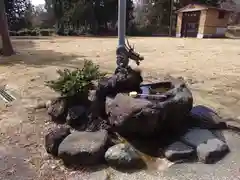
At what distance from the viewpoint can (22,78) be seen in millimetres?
6180

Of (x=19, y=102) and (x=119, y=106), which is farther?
(x=19, y=102)

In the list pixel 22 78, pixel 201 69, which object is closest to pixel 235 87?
pixel 201 69

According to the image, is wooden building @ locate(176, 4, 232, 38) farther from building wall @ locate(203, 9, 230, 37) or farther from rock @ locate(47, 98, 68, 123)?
rock @ locate(47, 98, 68, 123)

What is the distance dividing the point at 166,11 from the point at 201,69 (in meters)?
20.6

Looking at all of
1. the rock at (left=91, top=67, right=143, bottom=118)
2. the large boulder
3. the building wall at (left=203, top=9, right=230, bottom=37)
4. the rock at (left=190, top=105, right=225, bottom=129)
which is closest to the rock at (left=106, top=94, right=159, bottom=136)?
the large boulder

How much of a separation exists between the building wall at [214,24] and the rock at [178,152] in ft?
66.3

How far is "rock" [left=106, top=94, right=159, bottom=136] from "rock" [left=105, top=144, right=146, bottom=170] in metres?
0.25

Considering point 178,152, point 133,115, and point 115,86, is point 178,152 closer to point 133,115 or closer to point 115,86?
point 133,115

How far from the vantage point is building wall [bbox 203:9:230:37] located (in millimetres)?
21130

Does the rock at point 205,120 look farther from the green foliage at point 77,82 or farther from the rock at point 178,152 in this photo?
the green foliage at point 77,82

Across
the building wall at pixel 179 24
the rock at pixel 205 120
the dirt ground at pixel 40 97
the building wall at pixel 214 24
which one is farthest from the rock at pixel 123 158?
the building wall at pixel 179 24

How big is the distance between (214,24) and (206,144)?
68.3 ft

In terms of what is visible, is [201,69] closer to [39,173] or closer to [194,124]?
[194,124]

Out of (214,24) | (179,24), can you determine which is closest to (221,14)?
(214,24)
